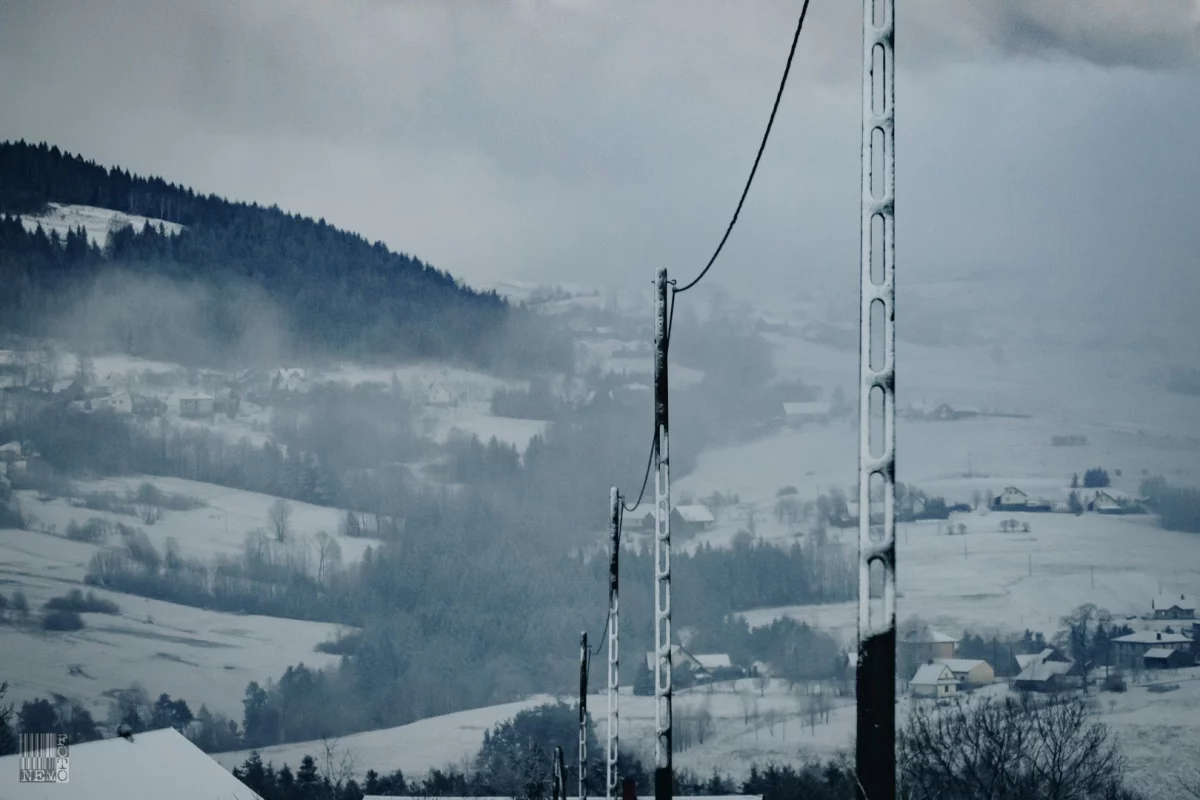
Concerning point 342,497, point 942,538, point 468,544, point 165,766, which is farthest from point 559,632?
point 165,766

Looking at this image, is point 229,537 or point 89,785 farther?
point 229,537

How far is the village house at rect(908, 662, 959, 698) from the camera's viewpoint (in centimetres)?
10294

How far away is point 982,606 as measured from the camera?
381 feet

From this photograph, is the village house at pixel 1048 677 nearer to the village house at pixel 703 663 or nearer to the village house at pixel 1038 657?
the village house at pixel 1038 657

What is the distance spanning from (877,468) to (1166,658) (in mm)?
117164

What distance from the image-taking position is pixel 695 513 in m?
126

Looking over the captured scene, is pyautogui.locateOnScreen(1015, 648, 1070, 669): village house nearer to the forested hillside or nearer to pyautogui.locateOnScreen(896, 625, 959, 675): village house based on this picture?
pyautogui.locateOnScreen(896, 625, 959, 675): village house

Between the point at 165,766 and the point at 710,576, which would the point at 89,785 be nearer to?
the point at 165,766

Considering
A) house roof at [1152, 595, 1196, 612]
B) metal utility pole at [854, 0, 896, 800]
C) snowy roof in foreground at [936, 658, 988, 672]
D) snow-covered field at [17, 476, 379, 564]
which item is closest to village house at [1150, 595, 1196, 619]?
Result: house roof at [1152, 595, 1196, 612]

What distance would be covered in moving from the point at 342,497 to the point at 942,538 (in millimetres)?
55772

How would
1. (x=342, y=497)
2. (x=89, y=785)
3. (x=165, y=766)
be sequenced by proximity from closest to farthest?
(x=89, y=785) → (x=165, y=766) → (x=342, y=497)

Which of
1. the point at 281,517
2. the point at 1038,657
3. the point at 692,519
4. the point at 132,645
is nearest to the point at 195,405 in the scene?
the point at 281,517

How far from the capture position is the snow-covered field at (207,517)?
122 meters

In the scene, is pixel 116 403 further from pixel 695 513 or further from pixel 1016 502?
pixel 1016 502
